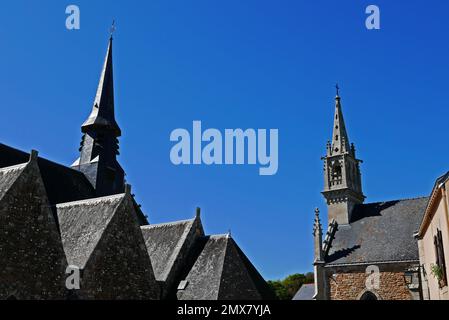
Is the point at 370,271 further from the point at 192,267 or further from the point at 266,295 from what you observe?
the point at 192,267

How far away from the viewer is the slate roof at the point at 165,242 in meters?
20.9

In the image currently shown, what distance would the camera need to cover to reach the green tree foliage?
79.3 metres

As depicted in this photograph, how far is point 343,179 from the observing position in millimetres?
39031

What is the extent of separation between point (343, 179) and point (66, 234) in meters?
26.1

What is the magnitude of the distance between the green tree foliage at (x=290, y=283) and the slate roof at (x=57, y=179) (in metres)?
55.8

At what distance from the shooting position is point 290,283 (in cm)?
8238

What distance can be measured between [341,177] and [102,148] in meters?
19.2

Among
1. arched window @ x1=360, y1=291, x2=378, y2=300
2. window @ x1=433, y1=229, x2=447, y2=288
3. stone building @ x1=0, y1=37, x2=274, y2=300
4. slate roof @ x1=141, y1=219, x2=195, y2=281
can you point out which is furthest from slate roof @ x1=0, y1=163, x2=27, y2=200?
arched window @ x1=360, y1=291, x2=378, y2=300

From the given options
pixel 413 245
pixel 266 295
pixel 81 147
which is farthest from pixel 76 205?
pixel 413 245

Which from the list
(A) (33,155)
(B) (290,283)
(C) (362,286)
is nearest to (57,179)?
(A) (33,155)
